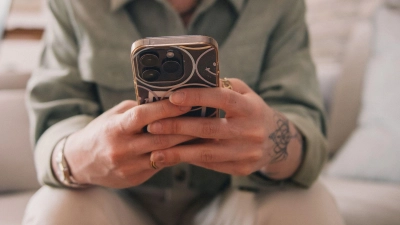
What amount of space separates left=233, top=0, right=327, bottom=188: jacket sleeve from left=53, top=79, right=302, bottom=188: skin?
6 centimetres

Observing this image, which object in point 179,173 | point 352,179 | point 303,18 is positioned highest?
point 303,18

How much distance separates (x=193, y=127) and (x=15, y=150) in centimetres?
52

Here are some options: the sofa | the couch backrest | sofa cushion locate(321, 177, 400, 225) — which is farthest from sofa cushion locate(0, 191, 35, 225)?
the couch backrest

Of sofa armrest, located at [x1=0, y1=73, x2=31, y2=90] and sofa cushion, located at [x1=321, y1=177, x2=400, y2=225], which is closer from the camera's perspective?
sofa cushion, located at [x1=321, y1=177, x2=400, y2=225]

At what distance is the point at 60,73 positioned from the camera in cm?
69

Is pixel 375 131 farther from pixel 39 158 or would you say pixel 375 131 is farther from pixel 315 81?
pixel 39 158

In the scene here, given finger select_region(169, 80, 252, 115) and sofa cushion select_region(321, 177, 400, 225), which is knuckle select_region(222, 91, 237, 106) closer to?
finger select_region(169, 80, 252, 115)

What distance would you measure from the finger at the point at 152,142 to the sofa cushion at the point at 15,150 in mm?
436

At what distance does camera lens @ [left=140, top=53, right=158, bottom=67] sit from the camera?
0.41 meters

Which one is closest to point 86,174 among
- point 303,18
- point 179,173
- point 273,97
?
point 179,173

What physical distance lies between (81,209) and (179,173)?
23cm

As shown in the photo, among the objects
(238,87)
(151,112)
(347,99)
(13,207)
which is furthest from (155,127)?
(347,99)

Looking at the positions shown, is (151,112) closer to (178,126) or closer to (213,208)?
(178,126)

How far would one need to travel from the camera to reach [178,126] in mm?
459
